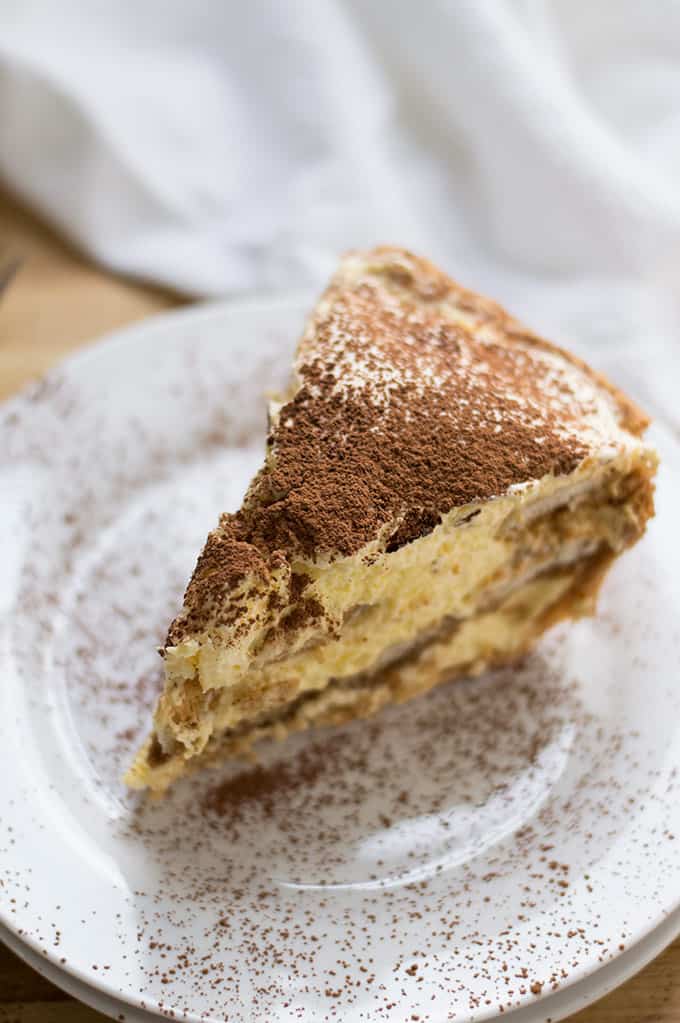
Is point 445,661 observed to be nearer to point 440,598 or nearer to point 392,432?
point 440,598

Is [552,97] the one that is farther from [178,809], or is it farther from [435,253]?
[178,809]

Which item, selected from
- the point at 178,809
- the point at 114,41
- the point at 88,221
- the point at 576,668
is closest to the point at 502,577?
the point at 576,668

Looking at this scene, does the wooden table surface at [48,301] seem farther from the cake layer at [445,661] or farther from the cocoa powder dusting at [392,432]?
the cake layer at [445,661]

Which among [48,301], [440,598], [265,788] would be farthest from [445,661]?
[48,301]

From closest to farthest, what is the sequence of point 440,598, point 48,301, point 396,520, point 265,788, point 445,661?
point 396,520, point 265,788, point 440,598, point 445,661, point 48,301

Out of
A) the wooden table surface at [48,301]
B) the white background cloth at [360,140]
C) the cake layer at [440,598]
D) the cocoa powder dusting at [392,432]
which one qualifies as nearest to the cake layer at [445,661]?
the cake layer at [440,598]

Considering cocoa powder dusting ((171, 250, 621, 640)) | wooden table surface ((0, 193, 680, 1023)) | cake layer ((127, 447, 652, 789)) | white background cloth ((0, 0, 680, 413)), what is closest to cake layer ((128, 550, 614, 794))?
cake layer ((127, 447, 652, 789))

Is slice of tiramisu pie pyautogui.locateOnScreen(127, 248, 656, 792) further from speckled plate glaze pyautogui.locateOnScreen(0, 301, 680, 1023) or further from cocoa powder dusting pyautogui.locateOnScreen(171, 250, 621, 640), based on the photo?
speckled plate glaze pyautogui.locateOnScreen(0, 301, 680, 1023)
